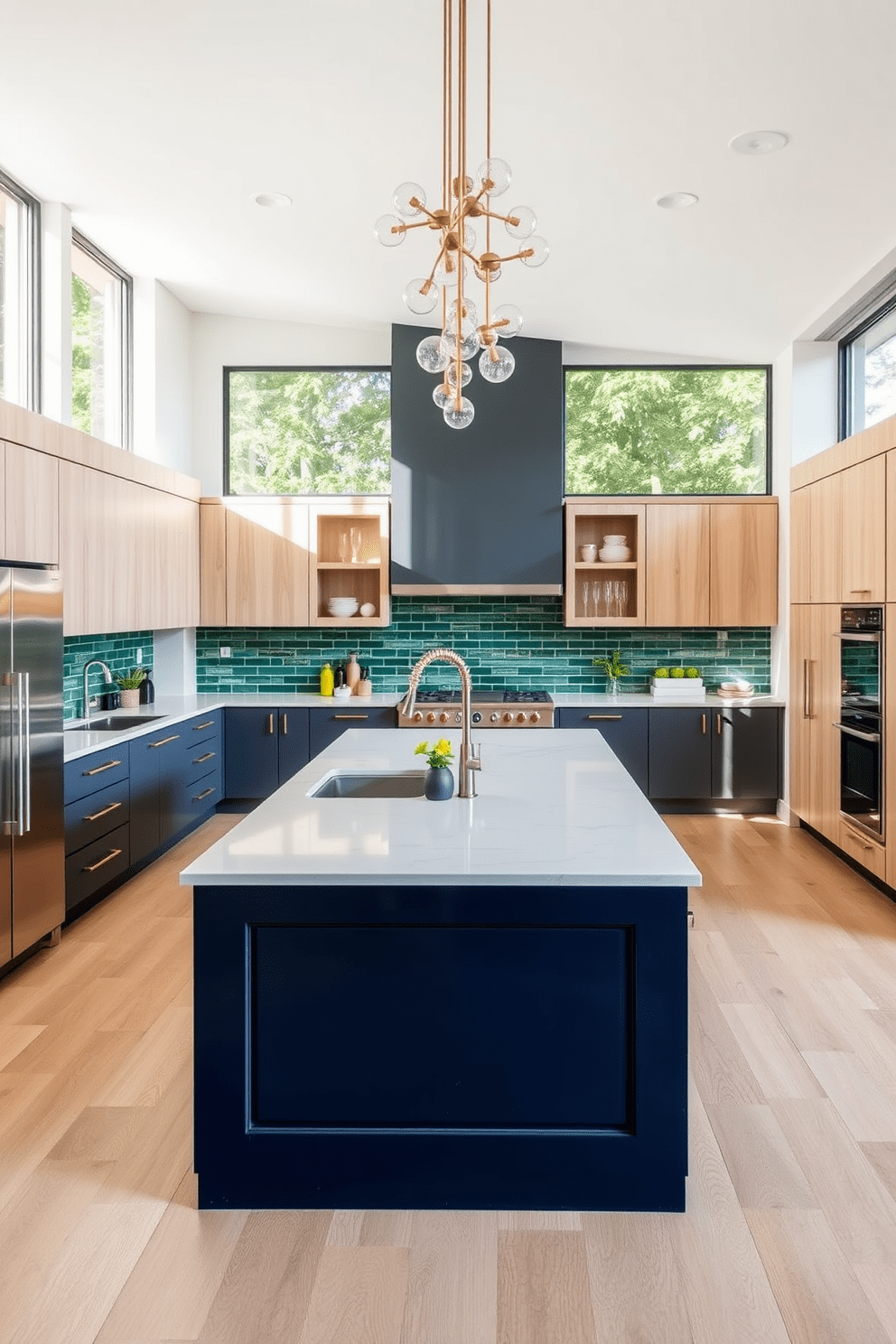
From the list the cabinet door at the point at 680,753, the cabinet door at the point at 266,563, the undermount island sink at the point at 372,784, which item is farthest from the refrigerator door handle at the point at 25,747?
the cabinet door at the point at 680,753

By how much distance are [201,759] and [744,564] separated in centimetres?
373

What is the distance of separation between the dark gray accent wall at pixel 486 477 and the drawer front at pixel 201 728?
5.25ft

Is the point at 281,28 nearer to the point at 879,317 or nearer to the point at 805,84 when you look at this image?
the point at 805,84

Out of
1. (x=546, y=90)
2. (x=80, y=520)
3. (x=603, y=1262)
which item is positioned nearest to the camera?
(x=603, y=1262)

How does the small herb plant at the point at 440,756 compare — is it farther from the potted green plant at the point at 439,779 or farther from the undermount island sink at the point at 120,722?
the undermount island sink at the point at 120,722

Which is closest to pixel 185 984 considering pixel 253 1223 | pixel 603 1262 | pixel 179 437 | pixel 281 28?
pixel 253 1223

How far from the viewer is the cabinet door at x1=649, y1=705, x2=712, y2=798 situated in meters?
6.61

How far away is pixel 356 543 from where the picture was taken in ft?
23.3

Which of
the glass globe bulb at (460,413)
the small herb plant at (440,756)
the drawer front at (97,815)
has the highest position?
the glass globe bulb at (460,413)

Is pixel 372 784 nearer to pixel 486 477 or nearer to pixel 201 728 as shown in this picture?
pixel 201 728

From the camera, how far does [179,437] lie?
6.93 m

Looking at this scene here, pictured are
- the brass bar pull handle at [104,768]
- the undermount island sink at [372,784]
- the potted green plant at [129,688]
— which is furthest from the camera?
the potted green plant at [129,688]

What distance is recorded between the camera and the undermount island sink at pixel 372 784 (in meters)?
3.43

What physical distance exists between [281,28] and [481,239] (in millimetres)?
1897
